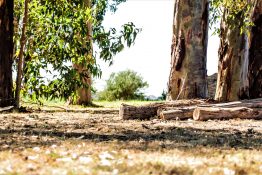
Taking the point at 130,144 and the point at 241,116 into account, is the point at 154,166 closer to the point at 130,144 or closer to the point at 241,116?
the point at 130,144

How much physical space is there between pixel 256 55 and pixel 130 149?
9.95 metres

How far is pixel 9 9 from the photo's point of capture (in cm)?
1093

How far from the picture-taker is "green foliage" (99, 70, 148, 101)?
28.5 m

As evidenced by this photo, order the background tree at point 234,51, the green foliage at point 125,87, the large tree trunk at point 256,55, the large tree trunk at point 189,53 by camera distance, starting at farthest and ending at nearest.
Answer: the green foliage at point 125,87, the large tree trunk at point 256,55, the background tree at point 234,51, the large tree trunk at point 189,53

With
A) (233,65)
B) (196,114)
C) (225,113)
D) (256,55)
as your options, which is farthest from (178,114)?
(256,55)

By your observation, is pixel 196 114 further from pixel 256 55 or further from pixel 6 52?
pixel 256 55

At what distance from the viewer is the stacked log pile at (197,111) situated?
9.06 meters

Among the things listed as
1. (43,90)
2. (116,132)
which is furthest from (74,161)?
(43,90)

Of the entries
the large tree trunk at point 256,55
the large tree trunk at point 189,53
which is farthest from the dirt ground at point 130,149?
the large tree trunk at point 256,55

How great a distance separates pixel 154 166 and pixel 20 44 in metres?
8.11

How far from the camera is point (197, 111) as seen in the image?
8.98 m

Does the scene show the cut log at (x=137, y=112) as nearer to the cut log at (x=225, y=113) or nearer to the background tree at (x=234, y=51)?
the cut log at (x=225, y=113)

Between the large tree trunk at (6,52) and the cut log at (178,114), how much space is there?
3822 mm

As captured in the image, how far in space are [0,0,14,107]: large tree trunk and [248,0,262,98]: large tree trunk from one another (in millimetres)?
7147
